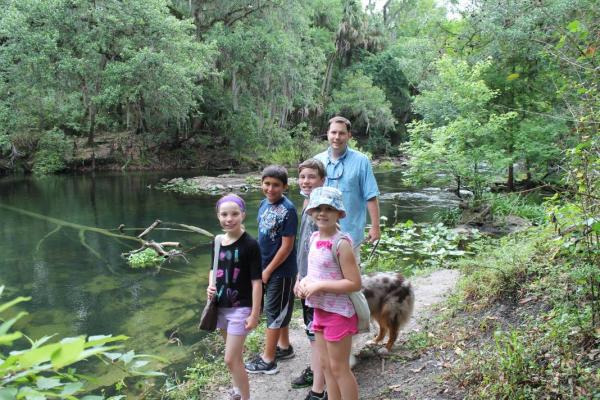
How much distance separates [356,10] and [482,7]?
2088cm

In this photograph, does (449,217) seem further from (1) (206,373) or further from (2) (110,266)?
(1) (206,373)

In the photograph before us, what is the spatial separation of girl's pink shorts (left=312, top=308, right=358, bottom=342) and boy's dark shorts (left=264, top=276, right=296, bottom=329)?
995mm

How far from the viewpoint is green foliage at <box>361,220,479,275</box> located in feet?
25.3

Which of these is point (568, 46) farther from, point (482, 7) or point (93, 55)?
point (93, 55)

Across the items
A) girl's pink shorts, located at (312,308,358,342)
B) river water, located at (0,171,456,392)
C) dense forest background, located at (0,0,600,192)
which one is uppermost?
dense forest background, located at (0,0,600,192)

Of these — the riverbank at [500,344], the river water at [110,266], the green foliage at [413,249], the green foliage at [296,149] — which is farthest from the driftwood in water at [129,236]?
the green foliage at [296,149]

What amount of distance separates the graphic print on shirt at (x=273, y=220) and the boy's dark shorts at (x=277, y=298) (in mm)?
368

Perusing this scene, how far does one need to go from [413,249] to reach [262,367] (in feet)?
18.2

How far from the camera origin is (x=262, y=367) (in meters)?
3.95

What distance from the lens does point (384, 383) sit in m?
3.46

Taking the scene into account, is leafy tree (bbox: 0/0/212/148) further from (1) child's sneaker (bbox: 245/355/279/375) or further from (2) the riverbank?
(2) the riverbank

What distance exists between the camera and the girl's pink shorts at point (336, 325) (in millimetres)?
2744

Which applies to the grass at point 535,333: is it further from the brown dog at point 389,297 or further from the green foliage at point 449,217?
the green foliage at point 449,217

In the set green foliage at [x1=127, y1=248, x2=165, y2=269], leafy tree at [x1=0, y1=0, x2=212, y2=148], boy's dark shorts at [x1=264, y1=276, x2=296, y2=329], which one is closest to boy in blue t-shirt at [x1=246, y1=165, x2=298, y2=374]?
boy's dark shorts at [x1=264, y1=276, x2=296, y2=329]
